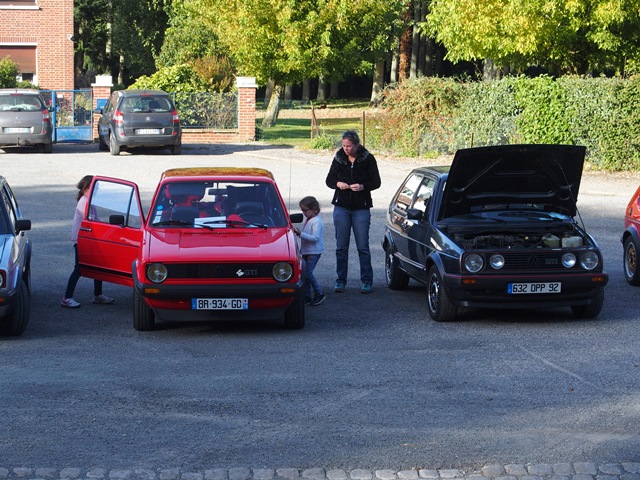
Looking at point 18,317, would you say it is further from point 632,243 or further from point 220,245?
point 632,243

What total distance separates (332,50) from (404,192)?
28.8 meters

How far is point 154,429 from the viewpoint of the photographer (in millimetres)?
7523

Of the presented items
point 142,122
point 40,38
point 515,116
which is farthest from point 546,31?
point 40,38

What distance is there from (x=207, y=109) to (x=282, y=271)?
27.3m

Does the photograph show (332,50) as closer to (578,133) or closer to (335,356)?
(578,133)

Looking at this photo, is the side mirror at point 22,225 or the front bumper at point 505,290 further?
the side mirror at point 22,225

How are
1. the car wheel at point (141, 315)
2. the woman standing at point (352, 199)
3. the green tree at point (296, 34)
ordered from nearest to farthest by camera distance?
the car wheel at point (141, 315)
the woman standing at point (352, 199)
the green tree at point (296, 34)

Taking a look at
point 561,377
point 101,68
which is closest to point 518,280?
point 561,377

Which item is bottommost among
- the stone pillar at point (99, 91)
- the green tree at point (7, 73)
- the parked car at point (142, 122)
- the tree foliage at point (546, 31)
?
the parked car at point (142, 122)

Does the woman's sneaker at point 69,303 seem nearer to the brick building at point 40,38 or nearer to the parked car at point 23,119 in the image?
the parked car at point 23,119

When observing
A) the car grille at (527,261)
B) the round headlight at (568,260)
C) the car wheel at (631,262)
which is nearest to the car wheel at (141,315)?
the car grille at (527,261)

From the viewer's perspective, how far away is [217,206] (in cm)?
1167

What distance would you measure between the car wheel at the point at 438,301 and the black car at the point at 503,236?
0.01 metres

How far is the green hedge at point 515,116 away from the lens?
92.0ft
